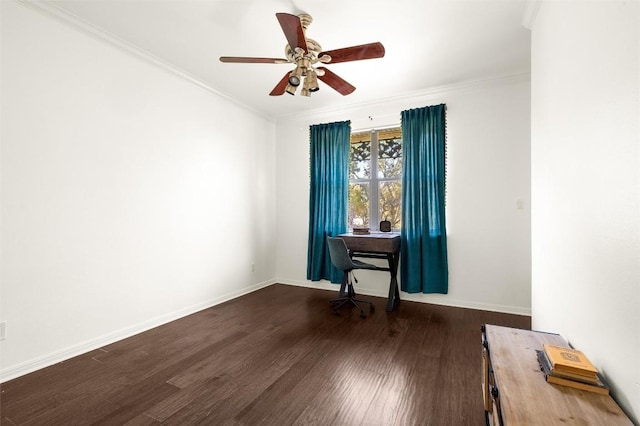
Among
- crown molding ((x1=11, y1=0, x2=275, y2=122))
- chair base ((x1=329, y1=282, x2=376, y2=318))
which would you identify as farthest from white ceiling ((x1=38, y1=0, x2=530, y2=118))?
chair base ((x1=329, y1=282, x2=376, y2=318))

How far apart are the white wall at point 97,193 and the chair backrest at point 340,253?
1.56 m

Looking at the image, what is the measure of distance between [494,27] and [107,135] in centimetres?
360

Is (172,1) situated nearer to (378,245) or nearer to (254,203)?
(254,203)

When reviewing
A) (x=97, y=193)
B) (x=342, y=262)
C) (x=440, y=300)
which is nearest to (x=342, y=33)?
(x=342, y=262)

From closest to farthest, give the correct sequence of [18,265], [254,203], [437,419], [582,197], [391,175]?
[582,197], [437,419], [18,265], [391,175], [254,203]

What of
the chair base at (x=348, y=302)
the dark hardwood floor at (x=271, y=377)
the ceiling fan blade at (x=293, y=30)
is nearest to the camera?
the dark hardwood floor at (x=271, y=377)

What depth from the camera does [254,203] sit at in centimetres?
458

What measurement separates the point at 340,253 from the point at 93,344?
252 cm

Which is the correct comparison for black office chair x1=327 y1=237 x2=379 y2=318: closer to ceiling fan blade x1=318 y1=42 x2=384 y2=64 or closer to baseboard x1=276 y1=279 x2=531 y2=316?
baseboard x1=276 y1=279 x2=531 y2=316

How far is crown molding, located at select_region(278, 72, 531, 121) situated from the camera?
345cm

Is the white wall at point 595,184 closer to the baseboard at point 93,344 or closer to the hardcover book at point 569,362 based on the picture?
the hardcover book at point 569,362

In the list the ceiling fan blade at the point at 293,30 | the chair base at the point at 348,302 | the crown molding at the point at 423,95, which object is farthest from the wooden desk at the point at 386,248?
the ceiling fan blade at the point at 293,30

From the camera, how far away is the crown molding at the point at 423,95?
345 cm

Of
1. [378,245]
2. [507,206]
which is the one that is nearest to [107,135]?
[378,245]
